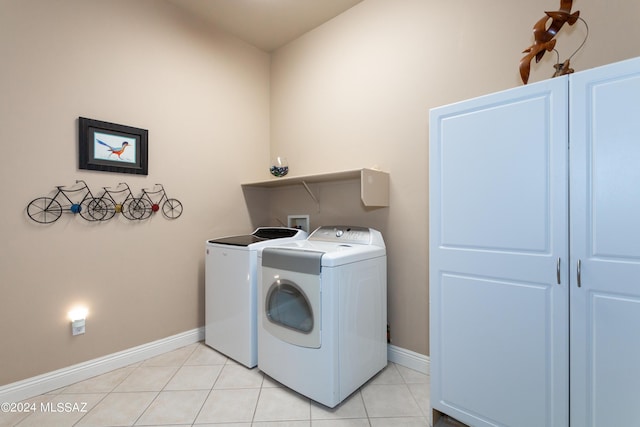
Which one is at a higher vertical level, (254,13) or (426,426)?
(254,13)

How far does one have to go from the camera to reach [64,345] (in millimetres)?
1868

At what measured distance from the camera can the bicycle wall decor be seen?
5.94ft

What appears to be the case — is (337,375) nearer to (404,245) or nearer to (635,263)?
(404,245)

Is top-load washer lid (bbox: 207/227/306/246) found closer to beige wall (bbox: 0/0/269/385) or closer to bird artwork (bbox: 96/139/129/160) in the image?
beige wall (bbox: 0/0/269/385)

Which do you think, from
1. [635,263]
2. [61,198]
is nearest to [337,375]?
[635,263]

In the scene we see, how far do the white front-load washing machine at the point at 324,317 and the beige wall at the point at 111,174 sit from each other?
0.97 metres

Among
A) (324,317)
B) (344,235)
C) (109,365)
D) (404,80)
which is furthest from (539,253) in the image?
(109,365)

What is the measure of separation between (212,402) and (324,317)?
847 mm

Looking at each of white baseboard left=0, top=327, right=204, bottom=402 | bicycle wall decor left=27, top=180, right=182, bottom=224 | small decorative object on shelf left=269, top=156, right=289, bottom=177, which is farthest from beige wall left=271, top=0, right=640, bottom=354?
white baseboard left=0, top=327, right=204, bottom=402

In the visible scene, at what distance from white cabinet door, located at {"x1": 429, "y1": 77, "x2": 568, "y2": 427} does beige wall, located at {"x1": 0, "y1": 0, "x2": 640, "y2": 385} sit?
0.58 m

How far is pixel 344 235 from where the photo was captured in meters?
2.19

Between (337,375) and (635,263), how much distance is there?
139cm

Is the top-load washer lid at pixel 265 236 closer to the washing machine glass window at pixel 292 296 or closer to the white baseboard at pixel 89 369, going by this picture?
Result: the washing machine glass window at pixel 292 296

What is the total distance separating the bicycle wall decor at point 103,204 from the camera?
71.3 inches
